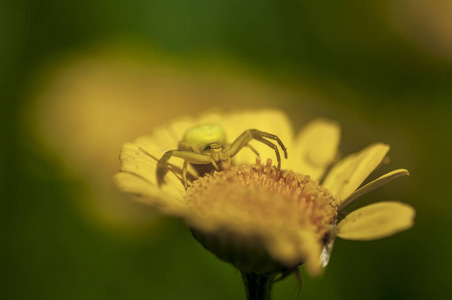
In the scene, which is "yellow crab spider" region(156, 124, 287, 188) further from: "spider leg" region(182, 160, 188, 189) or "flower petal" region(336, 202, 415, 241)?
"flower petal" region(336, 202, 415, 241)

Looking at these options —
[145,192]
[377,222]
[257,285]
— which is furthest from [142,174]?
[377,222]

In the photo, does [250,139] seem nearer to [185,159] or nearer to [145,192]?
[185,159]

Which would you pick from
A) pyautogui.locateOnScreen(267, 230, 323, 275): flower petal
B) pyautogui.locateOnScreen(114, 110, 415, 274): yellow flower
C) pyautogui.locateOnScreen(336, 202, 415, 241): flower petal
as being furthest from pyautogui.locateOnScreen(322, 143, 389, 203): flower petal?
pyautogui.locateOnScreen(267, 230, 323, 275): flower petal

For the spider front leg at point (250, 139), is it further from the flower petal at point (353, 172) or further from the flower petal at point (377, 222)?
the flower petal at point (377, 222)

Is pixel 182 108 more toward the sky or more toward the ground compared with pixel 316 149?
more toward the sky

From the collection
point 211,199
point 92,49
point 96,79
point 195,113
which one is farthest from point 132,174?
point 92,49

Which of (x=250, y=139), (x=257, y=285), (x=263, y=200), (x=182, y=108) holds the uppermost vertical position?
(x=182, y=108)
